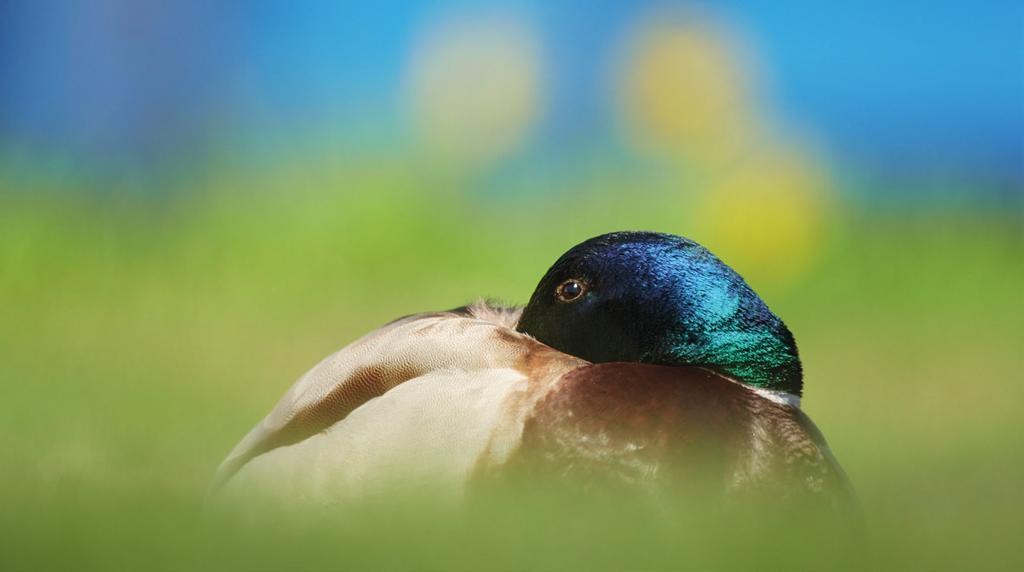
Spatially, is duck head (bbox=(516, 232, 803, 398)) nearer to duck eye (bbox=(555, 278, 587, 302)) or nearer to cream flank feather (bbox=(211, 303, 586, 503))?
duck eye (bbox=(555, 278, 587, 302))

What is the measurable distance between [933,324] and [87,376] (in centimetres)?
364

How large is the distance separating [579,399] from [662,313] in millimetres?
379

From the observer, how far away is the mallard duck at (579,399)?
229 centimetres

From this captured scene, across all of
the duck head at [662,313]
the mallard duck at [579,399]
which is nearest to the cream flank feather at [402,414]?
the mallard duck at [579,399]

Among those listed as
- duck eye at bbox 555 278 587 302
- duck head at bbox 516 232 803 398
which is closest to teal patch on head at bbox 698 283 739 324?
duck head at bbox 516 232 803 398

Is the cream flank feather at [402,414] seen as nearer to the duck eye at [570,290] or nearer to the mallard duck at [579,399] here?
the mallard duck at [579,399]

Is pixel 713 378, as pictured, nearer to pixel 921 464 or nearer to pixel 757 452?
pixel 757 452

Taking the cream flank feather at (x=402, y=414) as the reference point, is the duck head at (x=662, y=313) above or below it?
above

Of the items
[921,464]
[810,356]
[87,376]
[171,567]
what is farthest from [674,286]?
[810,356]

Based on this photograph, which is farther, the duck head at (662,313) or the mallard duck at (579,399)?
the duck head at (662,313)

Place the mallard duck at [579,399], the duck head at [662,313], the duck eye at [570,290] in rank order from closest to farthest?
1. the mallard duck at [579,399]
2. the duck head at [662,313]
3. the duck eye at [570,290]

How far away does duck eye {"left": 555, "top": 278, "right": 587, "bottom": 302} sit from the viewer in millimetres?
2734

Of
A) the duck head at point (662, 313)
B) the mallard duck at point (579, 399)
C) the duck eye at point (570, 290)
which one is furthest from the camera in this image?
the duck eye at point (570, 290)

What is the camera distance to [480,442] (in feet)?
7.66
